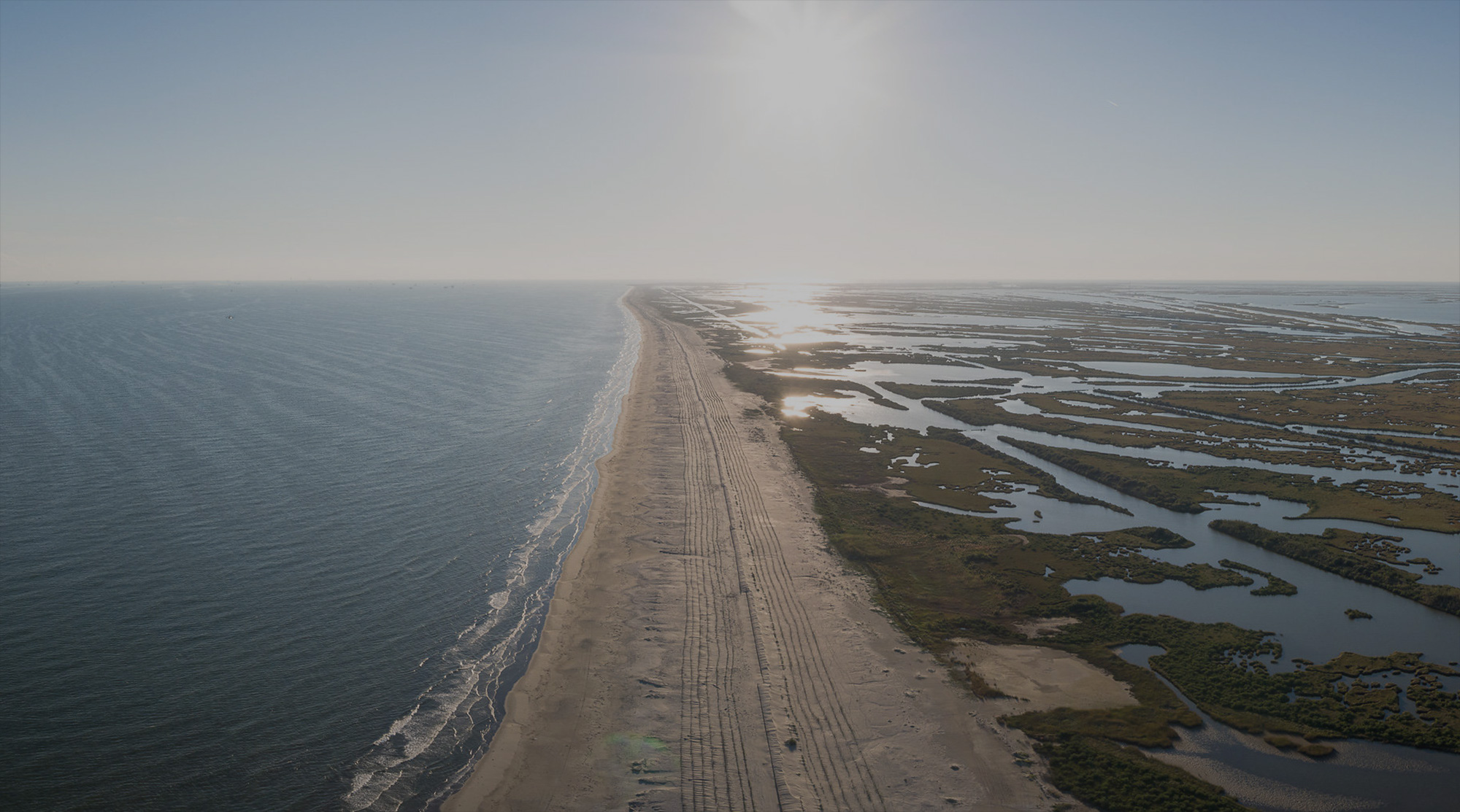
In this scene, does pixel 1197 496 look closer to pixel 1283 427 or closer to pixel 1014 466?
pixel 1014 466

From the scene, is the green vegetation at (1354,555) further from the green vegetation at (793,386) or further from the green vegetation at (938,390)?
the green vegetation at (938,390)

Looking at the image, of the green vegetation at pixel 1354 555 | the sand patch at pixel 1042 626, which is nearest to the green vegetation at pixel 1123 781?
the sand patch at pixel 1042 626

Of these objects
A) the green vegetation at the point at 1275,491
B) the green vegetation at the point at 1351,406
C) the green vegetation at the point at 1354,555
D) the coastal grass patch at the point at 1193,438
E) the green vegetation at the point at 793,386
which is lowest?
the green vegetation at the point at 1354,555

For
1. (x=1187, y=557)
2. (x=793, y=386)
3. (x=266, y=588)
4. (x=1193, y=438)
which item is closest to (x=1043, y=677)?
(x=1187, y=557)

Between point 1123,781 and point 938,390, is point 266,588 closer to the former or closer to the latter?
point 1123,781

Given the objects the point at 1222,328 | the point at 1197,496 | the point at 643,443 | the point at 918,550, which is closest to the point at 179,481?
the point at 643,443
